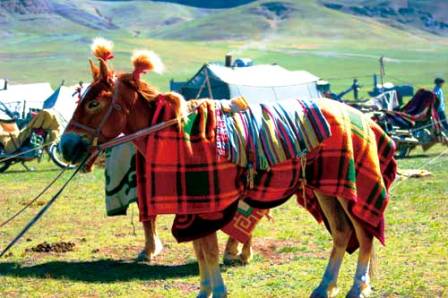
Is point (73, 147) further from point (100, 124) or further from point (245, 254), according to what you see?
point (245, 254)

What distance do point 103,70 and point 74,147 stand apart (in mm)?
581

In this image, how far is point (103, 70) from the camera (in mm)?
6895

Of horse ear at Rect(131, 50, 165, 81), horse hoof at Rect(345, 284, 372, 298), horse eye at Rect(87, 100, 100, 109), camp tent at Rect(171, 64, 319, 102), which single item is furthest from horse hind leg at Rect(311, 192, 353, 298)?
camp tent at Rect(171, 64, 319, 102)

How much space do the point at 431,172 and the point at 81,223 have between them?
7.04 m

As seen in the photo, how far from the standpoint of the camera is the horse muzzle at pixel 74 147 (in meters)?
6.87

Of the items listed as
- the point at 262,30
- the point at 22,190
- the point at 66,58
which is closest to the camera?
the point at 22,190

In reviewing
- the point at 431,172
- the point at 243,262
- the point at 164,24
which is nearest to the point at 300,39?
the point at 164,24

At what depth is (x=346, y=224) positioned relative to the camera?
7.42 meters

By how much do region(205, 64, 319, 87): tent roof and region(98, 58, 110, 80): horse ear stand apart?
61.3 feet

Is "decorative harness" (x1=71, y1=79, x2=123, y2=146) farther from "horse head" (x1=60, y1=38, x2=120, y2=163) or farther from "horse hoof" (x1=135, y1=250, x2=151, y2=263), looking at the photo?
"horse hoof" (x1=135, y1=250, x2=151, y2=263)

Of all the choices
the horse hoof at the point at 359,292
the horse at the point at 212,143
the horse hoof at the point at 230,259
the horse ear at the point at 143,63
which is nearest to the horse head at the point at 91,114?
the horse at the point at 212,143

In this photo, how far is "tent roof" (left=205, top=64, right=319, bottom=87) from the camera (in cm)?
2616

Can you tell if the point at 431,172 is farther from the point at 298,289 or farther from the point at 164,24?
the point at 164,24

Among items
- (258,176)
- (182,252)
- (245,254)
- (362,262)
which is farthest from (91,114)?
(182,252)
